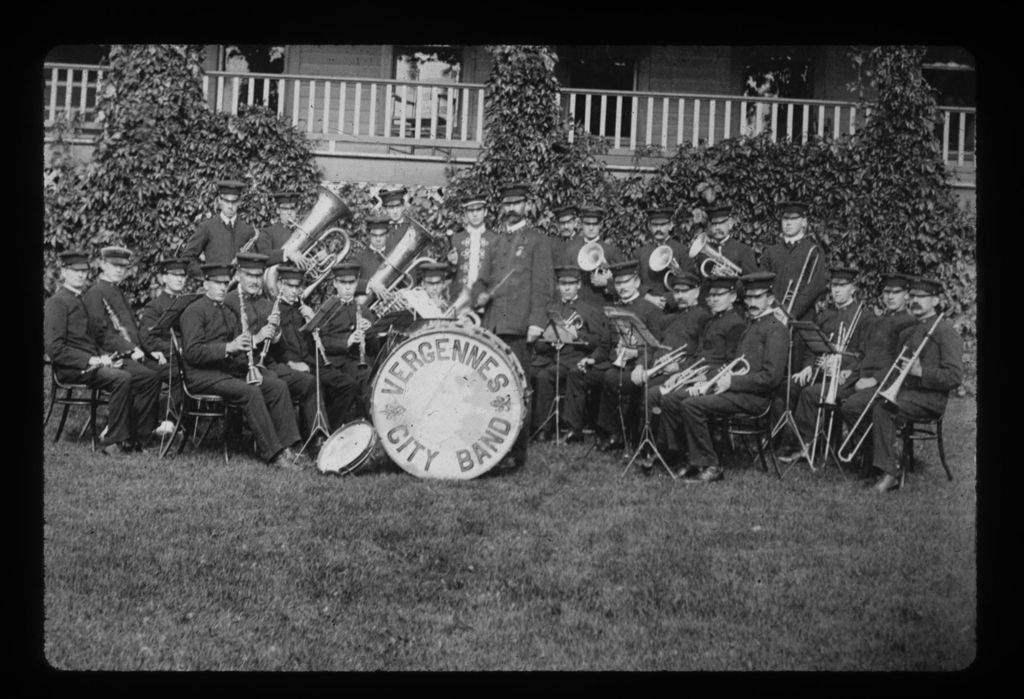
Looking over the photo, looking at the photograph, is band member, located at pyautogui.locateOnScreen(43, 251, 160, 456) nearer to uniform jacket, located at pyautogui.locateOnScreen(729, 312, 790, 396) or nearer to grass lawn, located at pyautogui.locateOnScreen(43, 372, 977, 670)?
grass lawn, located at pyautogui.locateOnScreen(43, 372, 977, 670)

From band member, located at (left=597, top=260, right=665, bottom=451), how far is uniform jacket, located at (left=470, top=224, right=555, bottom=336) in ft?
1.90

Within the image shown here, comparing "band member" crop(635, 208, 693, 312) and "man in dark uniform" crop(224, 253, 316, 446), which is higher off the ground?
"band member" crop(635, 208, 693, 312)

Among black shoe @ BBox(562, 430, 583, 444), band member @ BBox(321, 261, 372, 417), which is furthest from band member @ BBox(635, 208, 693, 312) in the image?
band member @ BBox(321, 261, 372, 417)

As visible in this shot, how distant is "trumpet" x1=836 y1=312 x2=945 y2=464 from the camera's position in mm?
6508

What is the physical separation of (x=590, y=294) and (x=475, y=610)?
3.00 m

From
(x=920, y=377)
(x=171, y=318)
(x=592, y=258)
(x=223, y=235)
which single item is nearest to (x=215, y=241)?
(x=223, y=235)

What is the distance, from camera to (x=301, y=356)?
765 centimetres

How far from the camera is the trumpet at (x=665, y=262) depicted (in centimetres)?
759

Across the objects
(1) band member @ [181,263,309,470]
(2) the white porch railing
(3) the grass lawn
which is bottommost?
(3) the grass lawn

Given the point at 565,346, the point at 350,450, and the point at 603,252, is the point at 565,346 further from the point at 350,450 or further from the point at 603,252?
the point at 350,450

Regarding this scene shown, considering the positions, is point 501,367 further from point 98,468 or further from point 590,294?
point 98,468

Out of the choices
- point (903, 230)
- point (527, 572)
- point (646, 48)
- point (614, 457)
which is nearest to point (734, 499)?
point (614, 457)

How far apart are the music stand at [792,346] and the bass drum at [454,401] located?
1676mm

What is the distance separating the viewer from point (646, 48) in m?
6.31
